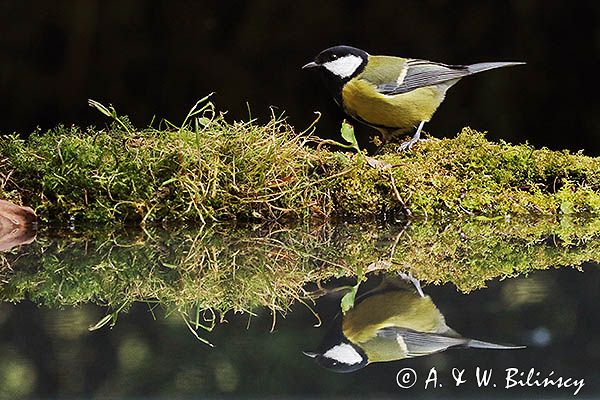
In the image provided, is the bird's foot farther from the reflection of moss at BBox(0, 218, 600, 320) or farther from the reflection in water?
the reflection in water

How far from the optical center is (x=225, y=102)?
137 inches

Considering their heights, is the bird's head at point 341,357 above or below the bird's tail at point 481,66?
above

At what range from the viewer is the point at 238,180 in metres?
1.89

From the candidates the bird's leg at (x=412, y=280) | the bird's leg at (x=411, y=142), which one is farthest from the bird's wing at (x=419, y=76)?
the bird's leg at (x=412, y=280)

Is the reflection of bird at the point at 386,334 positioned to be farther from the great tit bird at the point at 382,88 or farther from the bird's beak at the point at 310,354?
the great tit bird at the point at 382,88

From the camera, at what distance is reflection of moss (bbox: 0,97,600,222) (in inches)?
71.8

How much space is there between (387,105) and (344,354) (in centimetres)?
146

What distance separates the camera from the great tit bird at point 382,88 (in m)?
2.19

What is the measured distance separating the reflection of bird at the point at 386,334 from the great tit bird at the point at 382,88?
1.20 metres

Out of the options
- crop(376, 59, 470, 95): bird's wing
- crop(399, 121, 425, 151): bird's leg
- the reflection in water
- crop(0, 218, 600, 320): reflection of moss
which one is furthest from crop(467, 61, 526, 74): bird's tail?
the reflection in water

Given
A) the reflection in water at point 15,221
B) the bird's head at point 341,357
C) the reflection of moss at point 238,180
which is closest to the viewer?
the bird's head at point 341,357

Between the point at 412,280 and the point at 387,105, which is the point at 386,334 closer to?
the point at 412,280

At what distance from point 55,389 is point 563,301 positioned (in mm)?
576

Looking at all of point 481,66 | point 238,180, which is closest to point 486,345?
point 238,180
